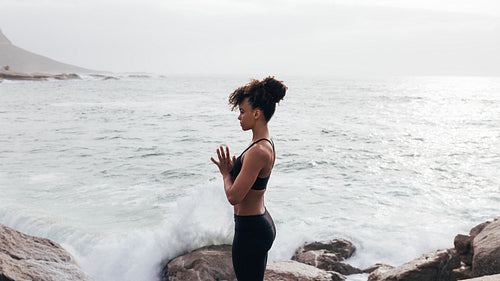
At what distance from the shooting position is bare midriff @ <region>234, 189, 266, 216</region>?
275 centimetres

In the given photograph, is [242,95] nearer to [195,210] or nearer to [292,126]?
[195,210]

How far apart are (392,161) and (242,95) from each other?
14.9 metres

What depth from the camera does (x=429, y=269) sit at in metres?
5.09

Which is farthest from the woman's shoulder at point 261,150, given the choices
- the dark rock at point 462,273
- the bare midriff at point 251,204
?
the dark rock at point 462,273

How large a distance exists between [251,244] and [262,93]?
3.55 ft

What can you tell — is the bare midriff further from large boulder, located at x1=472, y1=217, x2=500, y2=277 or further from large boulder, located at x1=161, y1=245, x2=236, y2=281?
large boulder, located at x1=472, y1=217, x2=500, y2=277

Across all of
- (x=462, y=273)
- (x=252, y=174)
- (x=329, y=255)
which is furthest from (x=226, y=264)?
(x=252, y=174)

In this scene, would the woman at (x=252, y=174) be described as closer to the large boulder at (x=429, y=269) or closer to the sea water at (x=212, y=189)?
the large boulder at (x=429, y=269)

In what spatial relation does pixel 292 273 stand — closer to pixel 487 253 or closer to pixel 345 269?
pixel 345 269

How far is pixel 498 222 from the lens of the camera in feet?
16.8

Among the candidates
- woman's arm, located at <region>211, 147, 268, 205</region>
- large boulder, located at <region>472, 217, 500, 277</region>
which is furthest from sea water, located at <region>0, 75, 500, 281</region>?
woman's arm, located at <region>211, 147, 268, 205</region>

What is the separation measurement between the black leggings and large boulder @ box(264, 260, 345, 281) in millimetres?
2283

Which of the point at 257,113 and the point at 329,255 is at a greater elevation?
the point at 257,113

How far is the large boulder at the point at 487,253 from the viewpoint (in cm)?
444
